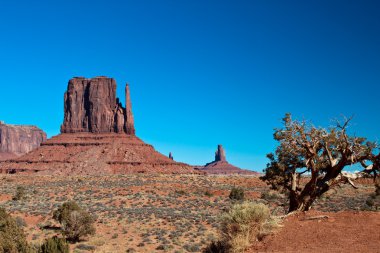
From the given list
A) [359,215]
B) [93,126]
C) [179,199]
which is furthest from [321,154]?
[93,126]

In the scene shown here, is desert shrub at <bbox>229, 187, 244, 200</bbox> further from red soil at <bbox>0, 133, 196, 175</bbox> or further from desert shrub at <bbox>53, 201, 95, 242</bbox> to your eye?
red soil at <bbox>0, 133, 196, 175</bbox>

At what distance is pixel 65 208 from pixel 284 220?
18.1 m

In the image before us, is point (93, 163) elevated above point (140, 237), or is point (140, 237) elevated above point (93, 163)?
point (93, 163)

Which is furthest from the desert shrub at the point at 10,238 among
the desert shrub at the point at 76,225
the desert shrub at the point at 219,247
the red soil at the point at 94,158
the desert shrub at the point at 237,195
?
the red soil at the point at 94,158

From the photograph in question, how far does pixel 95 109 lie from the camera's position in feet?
428

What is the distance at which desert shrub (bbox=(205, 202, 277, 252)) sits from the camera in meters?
12.3

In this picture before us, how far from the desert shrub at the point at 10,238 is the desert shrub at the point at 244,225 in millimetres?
7430

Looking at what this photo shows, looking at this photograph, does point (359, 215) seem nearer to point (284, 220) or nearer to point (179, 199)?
point (284, 220)

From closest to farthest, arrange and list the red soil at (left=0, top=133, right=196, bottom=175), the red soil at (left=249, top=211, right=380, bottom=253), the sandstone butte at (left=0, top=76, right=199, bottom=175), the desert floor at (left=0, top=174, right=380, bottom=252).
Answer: the red soil at (left=249, top=211, right=380, bottom=253)
the desert floor at (left=0, top=174, right=380, bottom=252)
the red soil at (left=0, top=133, right=196, bottom=175)
the sandstone butte at (left=0, top=76, right=199, bottom=175)

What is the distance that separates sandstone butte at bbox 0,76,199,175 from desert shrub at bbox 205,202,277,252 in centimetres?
8538

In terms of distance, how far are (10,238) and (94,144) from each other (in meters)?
102

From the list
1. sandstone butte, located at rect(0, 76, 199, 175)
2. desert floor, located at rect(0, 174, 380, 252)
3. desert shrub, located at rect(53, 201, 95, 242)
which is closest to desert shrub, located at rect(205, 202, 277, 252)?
desert floor, located at rect(0, 174, 380, 252)

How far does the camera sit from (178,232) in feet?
87.0

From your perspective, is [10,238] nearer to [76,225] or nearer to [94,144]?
[76,225]
